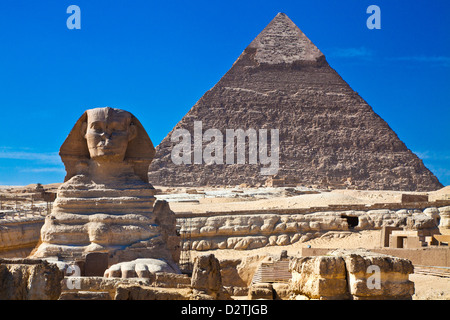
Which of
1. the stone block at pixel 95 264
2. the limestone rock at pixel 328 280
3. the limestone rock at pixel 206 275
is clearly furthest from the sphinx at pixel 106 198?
the limestone rock at pixel 328 280

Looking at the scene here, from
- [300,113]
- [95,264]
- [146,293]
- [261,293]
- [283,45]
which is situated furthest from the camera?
[283,45]

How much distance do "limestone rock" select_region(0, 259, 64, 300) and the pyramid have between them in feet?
488

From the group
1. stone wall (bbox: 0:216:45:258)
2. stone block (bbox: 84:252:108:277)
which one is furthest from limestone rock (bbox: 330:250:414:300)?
stone wall (bbox: 0:216:45:258)

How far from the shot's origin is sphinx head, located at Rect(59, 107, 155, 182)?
8666mm

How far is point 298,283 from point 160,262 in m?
3.20

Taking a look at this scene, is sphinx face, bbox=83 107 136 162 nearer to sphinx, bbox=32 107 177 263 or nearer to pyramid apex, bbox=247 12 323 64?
sphinx, bbox=32 107 177 263

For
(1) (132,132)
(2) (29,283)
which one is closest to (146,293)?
(2) (29,283)

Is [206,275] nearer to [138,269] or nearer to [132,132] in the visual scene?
[138,269]

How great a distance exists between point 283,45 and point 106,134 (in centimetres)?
15630

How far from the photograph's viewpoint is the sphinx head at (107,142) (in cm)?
867

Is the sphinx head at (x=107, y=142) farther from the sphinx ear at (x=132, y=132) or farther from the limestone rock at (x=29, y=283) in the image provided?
the limestone rock at (x=29, y=283)

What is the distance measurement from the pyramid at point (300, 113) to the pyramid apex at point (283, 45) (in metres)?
0.19

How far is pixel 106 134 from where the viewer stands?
28.4ft

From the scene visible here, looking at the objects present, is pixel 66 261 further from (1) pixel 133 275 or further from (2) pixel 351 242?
(2) pixel 351 242
